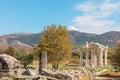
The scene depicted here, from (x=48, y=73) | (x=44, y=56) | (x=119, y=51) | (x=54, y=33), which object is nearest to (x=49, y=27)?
(x=54, y=33)

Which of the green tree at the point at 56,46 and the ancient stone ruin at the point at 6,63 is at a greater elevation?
the green tree at the point at 56,46

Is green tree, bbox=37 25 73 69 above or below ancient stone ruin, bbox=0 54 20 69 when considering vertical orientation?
above

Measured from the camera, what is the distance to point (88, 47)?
9725 centimetres

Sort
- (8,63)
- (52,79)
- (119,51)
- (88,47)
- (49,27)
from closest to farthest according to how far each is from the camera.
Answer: (52,79) < (8,63) < (119,51) < (49,27) < (88,47)

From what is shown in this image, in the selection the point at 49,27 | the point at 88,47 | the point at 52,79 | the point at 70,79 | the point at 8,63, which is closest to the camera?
the point at 52,79

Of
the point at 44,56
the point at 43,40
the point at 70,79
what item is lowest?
the point at 70,79

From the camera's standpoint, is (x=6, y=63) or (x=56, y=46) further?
(x=56, y=46)

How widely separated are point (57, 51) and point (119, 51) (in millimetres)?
11511

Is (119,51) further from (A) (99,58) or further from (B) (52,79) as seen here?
(A) (99,58)

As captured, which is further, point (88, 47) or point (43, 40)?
point (88, 47)

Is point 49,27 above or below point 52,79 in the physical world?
above

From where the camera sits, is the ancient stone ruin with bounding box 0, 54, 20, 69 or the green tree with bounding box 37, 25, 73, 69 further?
the green tree with bounding box 37, 25, 73, 69

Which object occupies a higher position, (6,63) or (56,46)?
(56,46)

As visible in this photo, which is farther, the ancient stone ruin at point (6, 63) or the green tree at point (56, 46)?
the green tree at point (56, 46)
